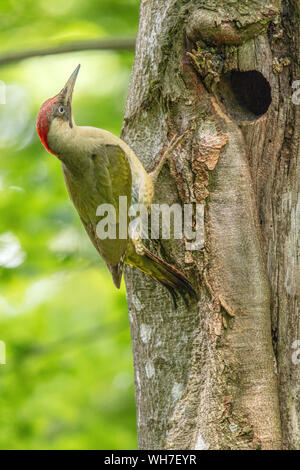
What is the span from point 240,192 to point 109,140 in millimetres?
1124

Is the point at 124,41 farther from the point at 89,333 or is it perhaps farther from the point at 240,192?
the point at 89,333

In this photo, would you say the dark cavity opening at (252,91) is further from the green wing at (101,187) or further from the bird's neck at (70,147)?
the bird's neck at (70,147)

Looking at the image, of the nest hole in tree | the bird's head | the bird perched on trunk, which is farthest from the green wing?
the nest hole in tree

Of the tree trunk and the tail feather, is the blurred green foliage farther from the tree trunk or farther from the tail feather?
the tail feather

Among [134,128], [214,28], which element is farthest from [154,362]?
[214,28]

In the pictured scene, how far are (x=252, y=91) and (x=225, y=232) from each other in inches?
35.3

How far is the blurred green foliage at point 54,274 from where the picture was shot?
5.27m

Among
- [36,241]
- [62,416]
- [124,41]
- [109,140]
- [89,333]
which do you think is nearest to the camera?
[109,140]

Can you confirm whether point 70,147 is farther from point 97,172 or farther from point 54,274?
point 54,274

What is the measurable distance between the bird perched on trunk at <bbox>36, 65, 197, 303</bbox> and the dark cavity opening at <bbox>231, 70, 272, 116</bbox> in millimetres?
704

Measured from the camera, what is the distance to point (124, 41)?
475 centimetres

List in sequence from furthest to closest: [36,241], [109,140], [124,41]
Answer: [36,241] < [124,41] < [109,140]

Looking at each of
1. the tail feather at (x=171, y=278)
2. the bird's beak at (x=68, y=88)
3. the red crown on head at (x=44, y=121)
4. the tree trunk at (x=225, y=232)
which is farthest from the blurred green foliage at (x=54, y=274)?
the tail feather at (x=171, y=278)

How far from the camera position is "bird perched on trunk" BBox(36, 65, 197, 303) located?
3.75 metres
